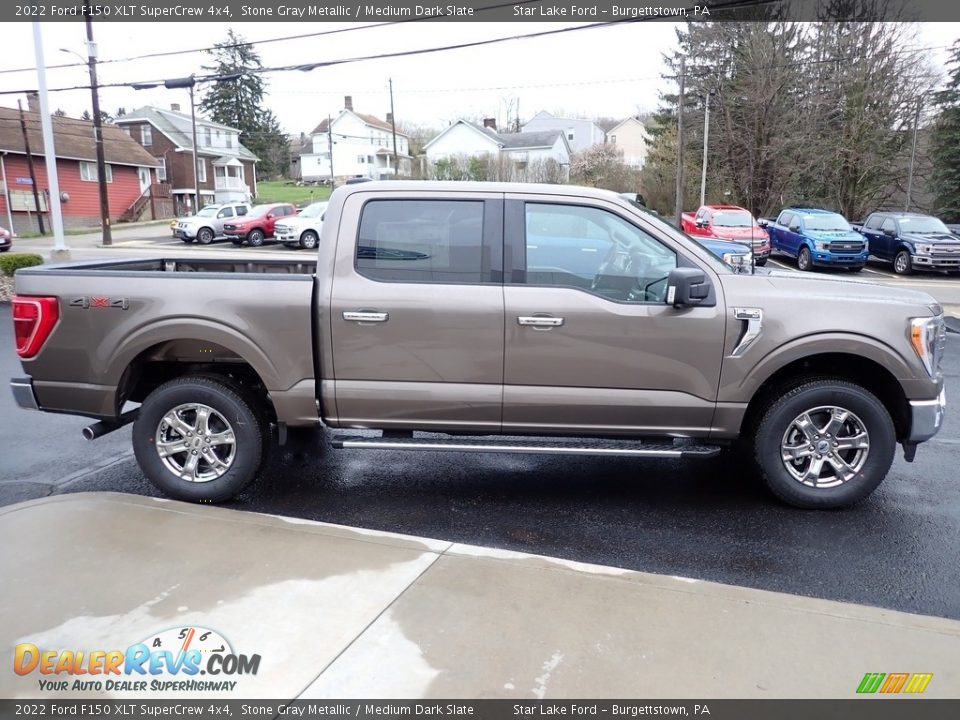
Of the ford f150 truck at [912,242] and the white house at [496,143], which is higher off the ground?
the white house at [496,143]

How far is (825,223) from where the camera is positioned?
21750mm

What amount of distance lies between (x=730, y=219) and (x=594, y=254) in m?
19.2

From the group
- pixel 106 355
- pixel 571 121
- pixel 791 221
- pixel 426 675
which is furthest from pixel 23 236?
pixel 571 121

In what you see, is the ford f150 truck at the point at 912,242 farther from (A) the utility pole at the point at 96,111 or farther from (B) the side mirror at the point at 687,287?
(A) the utility pole at the point at 96,111

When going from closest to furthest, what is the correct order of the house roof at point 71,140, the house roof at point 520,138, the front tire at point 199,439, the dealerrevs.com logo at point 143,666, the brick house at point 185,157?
the dealerrevs.com logo at point 143,666 < the front tire at point 199,439 < the house roof at point 71,140 < the brick house at point 185,157 < the house roof at point 520,138

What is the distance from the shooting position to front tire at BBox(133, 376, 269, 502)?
4.66 meters

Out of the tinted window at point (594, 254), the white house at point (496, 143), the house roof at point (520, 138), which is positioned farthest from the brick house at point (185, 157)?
the tinted window at point (594, 254)

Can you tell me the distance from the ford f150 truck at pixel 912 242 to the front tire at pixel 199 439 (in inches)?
835

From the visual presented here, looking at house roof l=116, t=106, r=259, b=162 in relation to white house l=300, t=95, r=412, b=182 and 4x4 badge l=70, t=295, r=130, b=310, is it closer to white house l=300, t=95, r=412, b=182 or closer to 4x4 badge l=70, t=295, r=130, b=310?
white house l=300, t=95, r=412, b=182

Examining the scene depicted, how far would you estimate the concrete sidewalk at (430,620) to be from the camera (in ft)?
9.38

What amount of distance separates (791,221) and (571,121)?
5671cm

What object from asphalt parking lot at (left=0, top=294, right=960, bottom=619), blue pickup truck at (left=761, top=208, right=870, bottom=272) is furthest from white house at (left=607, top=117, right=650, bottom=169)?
asphalt parking lot at (left=0, top=294, right=960, bottom=619)

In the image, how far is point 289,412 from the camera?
4.66m

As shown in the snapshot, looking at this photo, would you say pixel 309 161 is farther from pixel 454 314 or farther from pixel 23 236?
pixel 454 314
